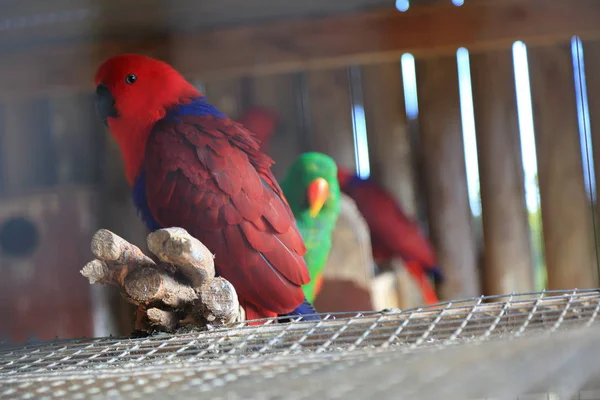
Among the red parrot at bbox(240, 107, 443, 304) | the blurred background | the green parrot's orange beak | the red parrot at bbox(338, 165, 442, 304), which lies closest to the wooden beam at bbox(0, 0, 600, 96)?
the blurred background

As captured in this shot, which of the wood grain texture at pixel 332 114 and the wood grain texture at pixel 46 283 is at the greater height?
the wood grain texture at pixel 332 114

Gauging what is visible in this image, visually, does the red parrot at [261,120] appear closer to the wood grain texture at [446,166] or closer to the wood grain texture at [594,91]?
the wood grain texture at [446,166]

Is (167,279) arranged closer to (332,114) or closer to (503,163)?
(332,114)

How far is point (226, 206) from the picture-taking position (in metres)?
0.88

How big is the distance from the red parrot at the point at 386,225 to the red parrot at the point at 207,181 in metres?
0.46

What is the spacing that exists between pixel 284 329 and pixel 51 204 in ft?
2.90

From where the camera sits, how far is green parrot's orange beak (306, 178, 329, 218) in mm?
1128

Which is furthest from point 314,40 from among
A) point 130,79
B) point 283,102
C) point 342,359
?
point 342,359

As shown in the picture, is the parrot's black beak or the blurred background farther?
the blurred background

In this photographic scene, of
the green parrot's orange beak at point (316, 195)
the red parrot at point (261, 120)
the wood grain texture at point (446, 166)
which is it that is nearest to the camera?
the green parrot's orange beak at point (316, 195)

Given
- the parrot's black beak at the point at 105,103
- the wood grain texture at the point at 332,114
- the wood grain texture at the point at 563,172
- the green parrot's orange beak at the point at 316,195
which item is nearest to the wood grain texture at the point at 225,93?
the wood grain texture at the point at 332,114

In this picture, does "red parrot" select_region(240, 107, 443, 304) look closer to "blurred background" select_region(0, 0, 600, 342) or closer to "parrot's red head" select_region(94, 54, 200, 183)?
"blurred background" select_region(0, 0, 600, 342)

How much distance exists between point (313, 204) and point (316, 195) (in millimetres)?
19

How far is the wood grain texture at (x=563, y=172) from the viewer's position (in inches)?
58.6
